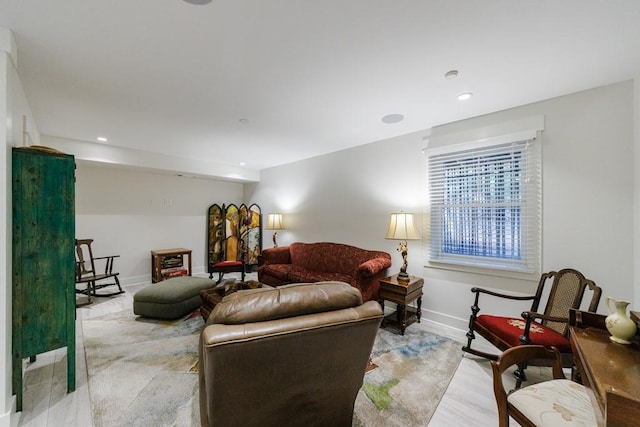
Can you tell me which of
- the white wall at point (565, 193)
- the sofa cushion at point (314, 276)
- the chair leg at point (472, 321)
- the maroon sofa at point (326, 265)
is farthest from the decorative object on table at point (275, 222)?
the chair leg at point (472, 321)

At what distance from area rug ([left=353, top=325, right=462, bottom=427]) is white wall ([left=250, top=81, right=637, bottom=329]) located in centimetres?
63

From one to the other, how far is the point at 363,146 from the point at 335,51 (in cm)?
224

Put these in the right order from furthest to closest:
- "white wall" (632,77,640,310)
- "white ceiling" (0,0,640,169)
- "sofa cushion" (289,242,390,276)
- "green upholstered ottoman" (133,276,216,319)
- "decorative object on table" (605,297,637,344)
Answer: "sofa cushion" (289,242,390,276) → "green upholstered ottoman" (133,276,216,319) → "white wall" (632,77,640,310) → "white ceiling" (0,0,640,169) → "decorative object on table" (605,297,637,344)

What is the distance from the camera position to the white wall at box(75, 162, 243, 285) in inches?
173

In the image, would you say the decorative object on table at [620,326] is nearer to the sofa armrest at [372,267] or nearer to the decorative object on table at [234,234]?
the sofa armrest at [372,267]

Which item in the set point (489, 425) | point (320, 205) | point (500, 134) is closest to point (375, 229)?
point (320, 205)

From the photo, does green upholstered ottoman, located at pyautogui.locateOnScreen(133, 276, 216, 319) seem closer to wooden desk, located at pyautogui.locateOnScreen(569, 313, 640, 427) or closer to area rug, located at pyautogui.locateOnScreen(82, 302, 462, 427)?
area rug, located at pyautogui.locateOnScreen(82, 302, 462, 427)

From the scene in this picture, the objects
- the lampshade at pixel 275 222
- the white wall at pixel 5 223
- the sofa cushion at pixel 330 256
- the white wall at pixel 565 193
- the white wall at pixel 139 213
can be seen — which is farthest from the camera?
the lampshade at pixel 275 222

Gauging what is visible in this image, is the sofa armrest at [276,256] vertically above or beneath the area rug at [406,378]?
above

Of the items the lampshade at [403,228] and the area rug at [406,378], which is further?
the lampshade at [403,228]

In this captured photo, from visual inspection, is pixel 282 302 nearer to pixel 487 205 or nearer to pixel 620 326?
pixel 620 326

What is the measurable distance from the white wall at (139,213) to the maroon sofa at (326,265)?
216cm

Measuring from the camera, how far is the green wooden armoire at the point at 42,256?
1709 mm

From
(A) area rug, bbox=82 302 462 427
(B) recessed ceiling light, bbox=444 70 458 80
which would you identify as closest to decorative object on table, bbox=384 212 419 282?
(A) area rug, bbox=82 302 462 427
